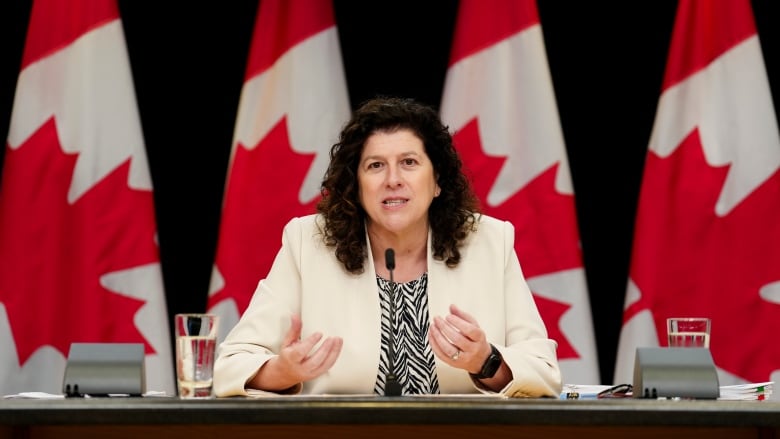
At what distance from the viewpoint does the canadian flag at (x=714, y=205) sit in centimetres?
343

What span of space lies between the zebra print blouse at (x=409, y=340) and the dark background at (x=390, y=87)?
1.60 metres

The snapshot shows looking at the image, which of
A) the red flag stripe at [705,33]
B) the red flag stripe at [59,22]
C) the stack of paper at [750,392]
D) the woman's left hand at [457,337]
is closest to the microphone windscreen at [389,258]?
the woman's left hand at [457,337]

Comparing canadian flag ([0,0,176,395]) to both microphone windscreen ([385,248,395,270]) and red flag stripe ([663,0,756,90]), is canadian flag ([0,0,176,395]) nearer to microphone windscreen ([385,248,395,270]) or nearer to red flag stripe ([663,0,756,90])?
microphone windscreen ([385,248,395,270])

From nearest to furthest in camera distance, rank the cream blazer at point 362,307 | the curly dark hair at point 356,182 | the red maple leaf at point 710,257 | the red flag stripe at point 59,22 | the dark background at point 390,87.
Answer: the cream blazer at point 362,307 < the curly dark hair at point 356,182 < the red maple leaf at point 710,257 < the red flag stripe at point 59,22 < the dark background at point 390,87

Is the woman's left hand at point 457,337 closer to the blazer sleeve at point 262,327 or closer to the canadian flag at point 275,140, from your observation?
the blazer sleeve at point 262,327

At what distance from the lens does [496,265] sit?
2.51 metres

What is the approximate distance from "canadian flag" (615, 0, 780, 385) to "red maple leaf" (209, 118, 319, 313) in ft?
4.12

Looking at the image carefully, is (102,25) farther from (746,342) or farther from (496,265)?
(746,342)

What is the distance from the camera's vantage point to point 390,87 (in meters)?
3.97

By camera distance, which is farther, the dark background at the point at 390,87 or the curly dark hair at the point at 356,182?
the dark background at the point at 390,87

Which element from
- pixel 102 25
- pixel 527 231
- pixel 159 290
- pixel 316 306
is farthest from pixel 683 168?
pixel 102 25

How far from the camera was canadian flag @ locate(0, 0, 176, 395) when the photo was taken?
3527 mm

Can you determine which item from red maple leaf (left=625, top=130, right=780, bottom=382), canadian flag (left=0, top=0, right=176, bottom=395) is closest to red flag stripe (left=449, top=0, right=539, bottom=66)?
red maple leaf (left=625, top=130, right=780, bottom=382)

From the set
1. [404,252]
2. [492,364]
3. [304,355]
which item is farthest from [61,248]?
[492,364]
